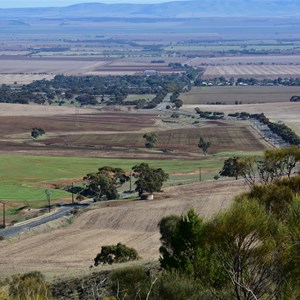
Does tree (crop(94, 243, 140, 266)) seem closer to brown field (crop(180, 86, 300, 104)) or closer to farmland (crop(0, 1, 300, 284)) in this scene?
farmland (crop(0, 1, 300, 284))

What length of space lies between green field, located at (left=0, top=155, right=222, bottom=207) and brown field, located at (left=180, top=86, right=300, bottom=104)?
56507 millimetres

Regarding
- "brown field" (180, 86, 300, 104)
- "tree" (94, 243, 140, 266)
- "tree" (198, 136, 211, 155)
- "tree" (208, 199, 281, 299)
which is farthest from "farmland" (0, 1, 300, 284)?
A: "tree" (208, 199, 281, 299)

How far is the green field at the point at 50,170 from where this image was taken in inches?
2354

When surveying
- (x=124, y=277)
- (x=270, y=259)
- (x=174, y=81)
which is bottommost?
(x=174, y=81)

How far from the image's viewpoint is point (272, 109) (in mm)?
116625

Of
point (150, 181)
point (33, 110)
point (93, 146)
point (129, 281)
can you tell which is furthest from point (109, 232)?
point (33, 110)

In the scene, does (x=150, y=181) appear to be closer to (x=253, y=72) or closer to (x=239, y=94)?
(x=239, y=94)

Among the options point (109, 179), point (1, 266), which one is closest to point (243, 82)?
point (109, 179)

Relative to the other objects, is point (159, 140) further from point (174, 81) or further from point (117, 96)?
point (174, 81)

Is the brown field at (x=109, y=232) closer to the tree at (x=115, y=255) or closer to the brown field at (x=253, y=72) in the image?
the tree at (x=115, y=255)

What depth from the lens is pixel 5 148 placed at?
84562 millimetres

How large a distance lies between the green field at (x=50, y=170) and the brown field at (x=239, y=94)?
56.5 metres

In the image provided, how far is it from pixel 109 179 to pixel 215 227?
1678 inches

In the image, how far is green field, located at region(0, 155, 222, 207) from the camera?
196 feet
